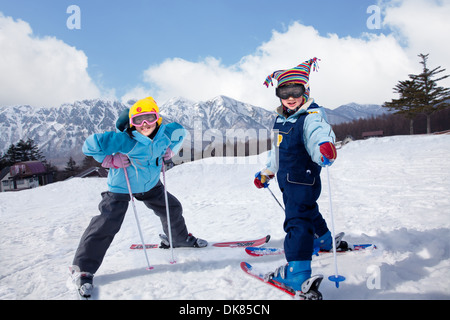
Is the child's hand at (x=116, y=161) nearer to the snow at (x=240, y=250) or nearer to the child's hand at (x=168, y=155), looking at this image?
the child's hand at (x=168, y=155)

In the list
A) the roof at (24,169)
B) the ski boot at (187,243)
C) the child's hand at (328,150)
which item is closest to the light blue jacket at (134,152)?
the ski boot at (187,243)

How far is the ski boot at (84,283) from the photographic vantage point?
8.11 feet

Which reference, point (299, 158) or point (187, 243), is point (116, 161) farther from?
point (299, 158)

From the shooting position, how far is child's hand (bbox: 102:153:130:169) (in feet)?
9.74

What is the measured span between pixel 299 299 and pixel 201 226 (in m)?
3.04

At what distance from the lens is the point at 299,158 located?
2682 millimetres

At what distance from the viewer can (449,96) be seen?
31000mm

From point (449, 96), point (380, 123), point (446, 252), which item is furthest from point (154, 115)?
point (380, 123)

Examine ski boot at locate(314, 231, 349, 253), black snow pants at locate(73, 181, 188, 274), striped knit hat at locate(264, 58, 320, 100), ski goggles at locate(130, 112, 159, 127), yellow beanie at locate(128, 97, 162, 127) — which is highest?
striped knit hat at locate(264, 58, 320, 100)

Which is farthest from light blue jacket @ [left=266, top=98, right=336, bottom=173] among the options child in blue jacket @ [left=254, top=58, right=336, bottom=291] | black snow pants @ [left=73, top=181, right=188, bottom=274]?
black snow pants @ [left=73, top=181, right=188, bottom=274]

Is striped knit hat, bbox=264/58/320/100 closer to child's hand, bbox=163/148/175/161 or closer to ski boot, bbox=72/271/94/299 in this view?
child's hand, bbox=163/148/175/161

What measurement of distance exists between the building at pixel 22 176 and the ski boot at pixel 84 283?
50.9 m

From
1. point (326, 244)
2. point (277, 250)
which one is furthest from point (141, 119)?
point (326, 244)
